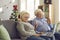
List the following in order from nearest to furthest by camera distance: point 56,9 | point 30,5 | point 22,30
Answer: point 22,30 → point 56,9 → point 30,5

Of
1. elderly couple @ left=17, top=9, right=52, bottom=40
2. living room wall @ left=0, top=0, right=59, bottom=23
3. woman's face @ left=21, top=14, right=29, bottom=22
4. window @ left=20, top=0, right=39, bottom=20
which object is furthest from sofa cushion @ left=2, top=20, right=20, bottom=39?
window @ left=20, top=0, right=39, bottom=20

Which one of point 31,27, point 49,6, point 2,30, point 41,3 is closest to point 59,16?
point 49,6

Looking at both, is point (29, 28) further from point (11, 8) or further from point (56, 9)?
point (56, 9)

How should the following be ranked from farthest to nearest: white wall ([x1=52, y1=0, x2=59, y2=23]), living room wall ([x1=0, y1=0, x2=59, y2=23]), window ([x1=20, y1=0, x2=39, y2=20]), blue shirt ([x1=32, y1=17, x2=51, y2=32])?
1. window ([x1=20, y1=0, x2=39, y2=20])
2. white wall ([x1=52, y1=0, x2=59, y2=23])
3. living room wall ([x1=0, y1=0, x2=59, y2=23])
4. blue shirt ([x1=32, y1=17, x2=51, y2=32])

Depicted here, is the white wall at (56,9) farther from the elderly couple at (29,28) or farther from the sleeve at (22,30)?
the sleeve at (22,30)

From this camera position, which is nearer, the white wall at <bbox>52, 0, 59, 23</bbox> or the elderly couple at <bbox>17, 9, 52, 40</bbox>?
the elderly couple at <bbox>17, 9, 52, 40</bbox>

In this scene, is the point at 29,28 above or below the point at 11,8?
below

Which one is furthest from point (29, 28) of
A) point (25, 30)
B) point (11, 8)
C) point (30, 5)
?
point (30, 5)

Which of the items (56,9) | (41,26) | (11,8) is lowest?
(41,26)

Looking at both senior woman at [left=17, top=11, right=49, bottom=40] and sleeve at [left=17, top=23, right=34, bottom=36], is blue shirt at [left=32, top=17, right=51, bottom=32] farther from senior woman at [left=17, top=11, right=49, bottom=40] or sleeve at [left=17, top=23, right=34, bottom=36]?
sleeve at [left=17, top=23, right=34, bottom=36]

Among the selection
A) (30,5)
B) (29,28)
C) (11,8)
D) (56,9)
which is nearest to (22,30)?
(29,28)

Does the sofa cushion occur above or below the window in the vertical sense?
below

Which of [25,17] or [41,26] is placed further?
[41,26]

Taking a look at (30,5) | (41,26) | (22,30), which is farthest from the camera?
(30,5)
